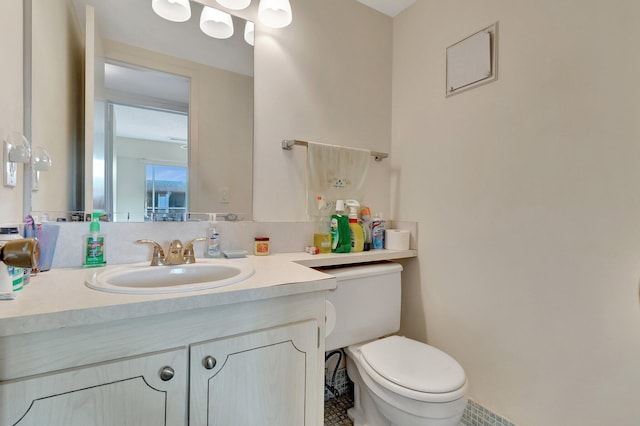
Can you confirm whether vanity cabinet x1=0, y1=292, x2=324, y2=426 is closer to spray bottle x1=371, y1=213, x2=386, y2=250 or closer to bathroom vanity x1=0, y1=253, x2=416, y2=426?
bathroom vanity x1=0, y1=253, x2=416, y2=426

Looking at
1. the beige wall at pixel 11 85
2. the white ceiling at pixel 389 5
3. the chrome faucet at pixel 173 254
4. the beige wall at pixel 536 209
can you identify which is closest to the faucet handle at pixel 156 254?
the chrome faucet at pixel 173 254

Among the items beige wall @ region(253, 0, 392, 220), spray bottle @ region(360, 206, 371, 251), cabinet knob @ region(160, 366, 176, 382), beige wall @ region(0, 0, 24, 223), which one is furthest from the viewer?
spray bottle @ region(360, 206, 371, 251)

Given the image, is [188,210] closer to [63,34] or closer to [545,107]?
[63,34]

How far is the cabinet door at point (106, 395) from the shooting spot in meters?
0.58

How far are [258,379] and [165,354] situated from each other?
26 centimetres

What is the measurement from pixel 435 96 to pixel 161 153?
138 centimetres

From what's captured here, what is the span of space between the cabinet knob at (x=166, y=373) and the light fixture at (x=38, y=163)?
2.54ft

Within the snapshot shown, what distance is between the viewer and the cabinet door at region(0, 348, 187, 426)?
58cm

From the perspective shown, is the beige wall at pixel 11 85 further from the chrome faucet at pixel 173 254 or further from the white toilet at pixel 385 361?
the white toilet at pixel 385 361

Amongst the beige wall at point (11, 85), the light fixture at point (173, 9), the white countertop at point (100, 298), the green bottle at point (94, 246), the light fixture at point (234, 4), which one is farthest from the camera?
the light fixture at point (234, 4)

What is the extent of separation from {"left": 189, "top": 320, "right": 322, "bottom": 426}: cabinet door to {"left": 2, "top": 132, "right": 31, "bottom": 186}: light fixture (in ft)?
2.34

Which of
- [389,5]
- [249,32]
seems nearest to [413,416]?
[249,32]

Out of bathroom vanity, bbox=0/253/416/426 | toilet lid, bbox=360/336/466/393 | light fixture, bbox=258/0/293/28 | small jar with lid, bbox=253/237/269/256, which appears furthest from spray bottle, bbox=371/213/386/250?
light fixture, bbox=258/0/293/28

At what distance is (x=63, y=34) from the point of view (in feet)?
3.44
